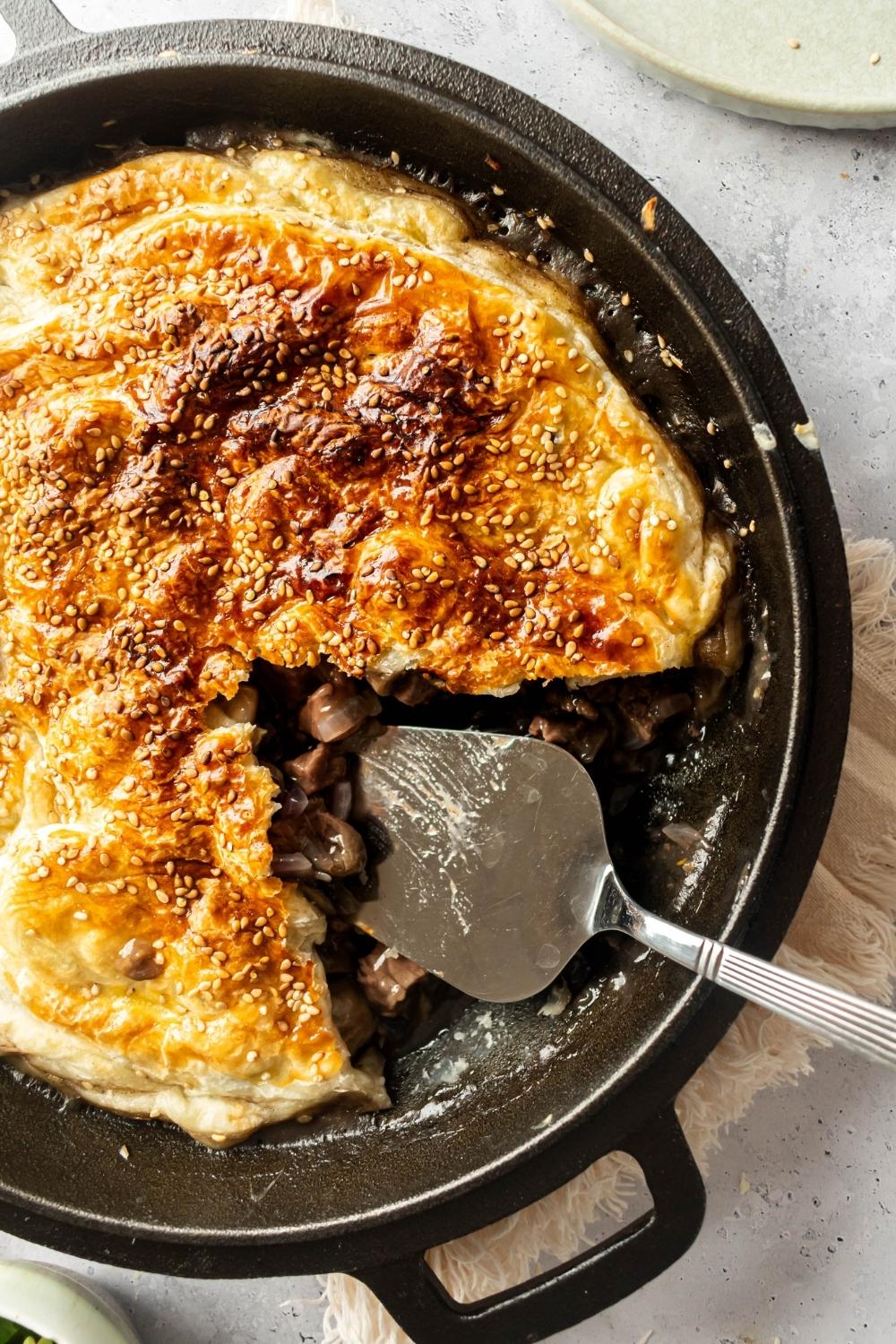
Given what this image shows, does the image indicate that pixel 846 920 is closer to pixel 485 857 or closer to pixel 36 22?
pixel 485 857

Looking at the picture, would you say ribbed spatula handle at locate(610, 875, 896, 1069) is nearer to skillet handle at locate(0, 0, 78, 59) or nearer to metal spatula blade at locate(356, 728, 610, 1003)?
metal spatula blade at locate(356, 728, 610, 1003)

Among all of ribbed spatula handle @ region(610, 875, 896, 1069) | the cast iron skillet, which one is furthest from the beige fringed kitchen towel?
ribbed spatula handle @ region(610, 875, 896, 1069)

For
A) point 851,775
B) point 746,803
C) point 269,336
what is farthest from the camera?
point 851,775

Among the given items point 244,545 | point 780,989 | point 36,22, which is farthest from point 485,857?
point 36,22

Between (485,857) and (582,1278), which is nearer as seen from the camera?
(582,1278)

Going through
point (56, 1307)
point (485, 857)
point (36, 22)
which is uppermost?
point (36, 22)

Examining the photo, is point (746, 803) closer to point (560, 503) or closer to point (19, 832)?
point (560, 503)

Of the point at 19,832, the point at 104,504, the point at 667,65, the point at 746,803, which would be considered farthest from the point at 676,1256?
the point at 667,65
